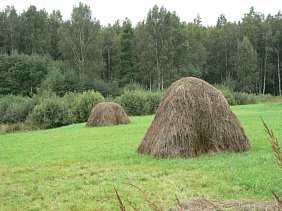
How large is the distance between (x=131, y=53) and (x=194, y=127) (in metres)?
53.9

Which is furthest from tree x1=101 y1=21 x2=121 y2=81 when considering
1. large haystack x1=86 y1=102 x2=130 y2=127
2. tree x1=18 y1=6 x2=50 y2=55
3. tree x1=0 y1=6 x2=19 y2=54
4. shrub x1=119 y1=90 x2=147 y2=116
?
large haystack x1=86 y1=102 x2=130 y2=127

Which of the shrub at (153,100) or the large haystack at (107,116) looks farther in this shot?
the shrub at (153,100)

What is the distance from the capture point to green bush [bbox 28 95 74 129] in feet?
107

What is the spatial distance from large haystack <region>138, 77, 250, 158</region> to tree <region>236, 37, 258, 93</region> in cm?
5177

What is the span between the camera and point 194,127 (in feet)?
36.0

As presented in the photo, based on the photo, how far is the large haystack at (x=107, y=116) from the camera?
25.5m

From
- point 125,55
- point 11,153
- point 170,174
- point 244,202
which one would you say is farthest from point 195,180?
point 125,55

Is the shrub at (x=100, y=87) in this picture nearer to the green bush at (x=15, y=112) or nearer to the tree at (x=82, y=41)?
the tree at (x=82, y=41)

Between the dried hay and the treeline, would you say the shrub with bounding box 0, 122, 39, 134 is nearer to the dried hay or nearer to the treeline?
the treeline

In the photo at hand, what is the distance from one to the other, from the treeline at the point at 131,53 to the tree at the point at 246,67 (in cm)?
17

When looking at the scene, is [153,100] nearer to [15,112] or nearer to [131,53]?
[15,112]

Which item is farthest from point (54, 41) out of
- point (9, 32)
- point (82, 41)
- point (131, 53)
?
point (131, 53)

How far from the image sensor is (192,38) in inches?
2763

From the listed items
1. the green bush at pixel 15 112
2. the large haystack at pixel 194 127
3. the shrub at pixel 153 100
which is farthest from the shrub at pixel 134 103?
the large haystack at pixel 194 127
